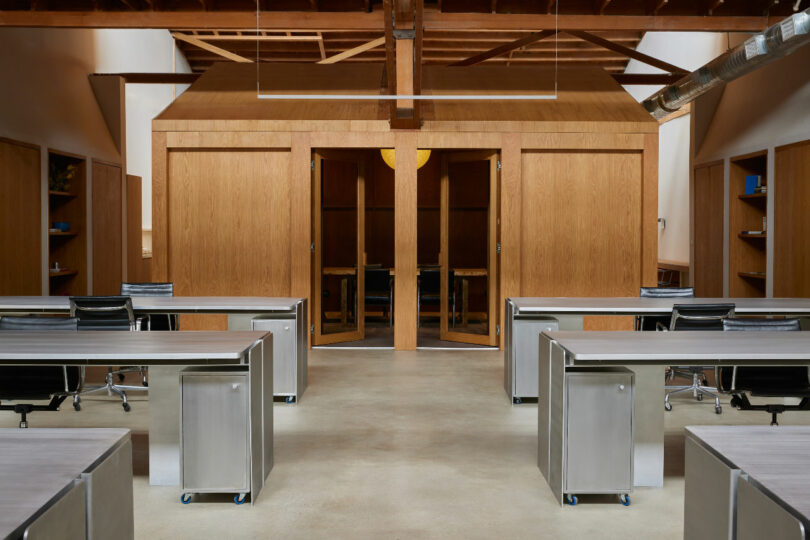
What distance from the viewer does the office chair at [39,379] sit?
13.2ft

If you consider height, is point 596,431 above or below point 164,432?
above

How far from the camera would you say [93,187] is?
1088 centimetres

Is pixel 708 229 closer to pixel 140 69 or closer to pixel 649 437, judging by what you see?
pixel 649 437

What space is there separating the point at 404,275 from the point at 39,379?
5068mm

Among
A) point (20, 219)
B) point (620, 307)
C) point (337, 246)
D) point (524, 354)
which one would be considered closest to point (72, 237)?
point (20, 219)

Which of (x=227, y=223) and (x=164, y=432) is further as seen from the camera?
(x=227, y=223)

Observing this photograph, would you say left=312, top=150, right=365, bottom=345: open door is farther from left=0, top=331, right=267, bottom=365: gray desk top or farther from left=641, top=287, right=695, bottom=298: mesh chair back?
left=0, top=331, right=267, bottom=365: gray desk top

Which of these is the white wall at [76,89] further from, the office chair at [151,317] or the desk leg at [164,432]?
the desk leg at [164,432]

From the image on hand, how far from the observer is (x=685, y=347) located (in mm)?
3533

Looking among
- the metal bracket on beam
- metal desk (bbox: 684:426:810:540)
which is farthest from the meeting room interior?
the metal bracket on beam

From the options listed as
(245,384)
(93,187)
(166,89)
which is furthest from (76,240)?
(245,384)

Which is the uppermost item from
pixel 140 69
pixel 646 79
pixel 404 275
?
pixel 140 69

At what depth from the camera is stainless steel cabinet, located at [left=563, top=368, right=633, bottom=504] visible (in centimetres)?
349

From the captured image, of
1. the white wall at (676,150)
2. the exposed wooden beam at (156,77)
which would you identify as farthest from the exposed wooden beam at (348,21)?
the white wall at (676,150)
